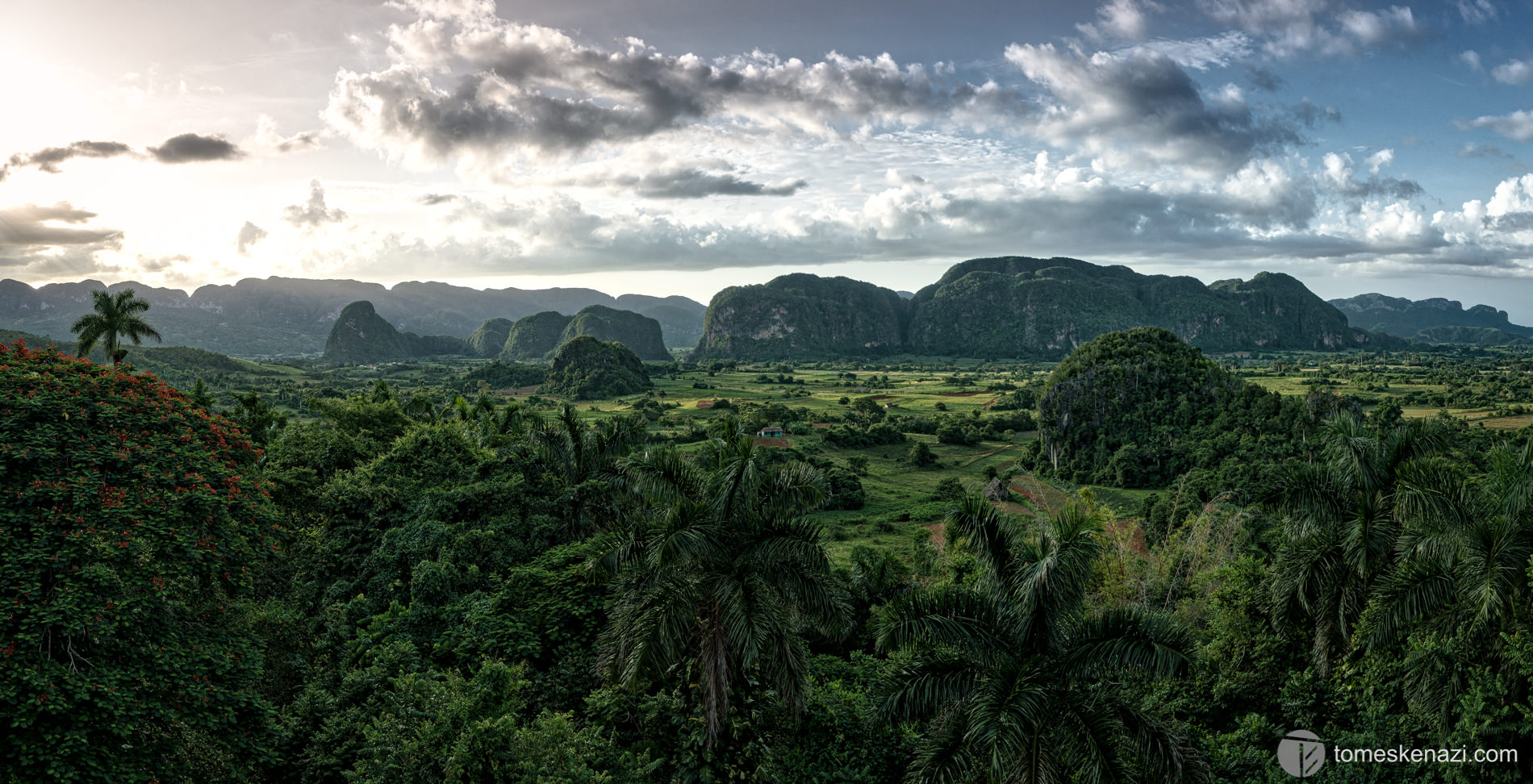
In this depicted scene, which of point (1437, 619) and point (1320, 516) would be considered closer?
point (1437, 619)

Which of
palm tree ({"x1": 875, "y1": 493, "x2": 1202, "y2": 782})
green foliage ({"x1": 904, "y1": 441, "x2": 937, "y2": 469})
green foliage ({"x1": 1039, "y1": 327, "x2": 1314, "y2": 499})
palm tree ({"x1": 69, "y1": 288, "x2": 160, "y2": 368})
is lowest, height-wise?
green foliage ({"x1": 904, "y1": 441, "x2": 937, "y2": 469})

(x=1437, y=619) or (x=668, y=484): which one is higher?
(x=668, y=484)

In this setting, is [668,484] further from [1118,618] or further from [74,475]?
[74,475]

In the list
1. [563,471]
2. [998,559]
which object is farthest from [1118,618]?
[563,471]

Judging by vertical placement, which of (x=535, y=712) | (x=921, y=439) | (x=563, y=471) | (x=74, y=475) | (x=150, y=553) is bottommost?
(x=921, y=439)

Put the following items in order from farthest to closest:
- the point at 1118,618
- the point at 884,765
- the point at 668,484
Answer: the point at 884,765 < the point at 668,484 < the point at 1118,618

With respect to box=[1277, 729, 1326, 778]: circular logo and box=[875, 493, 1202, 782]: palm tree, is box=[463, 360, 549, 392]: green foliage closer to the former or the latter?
box=[1277, 729, 1326, 778]: circular logo

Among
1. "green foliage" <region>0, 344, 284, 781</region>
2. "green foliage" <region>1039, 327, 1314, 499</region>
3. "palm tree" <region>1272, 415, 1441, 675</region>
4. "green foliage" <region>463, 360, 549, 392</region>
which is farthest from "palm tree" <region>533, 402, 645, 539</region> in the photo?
"green foliage" <region>463, 360, 549, 392</region>
